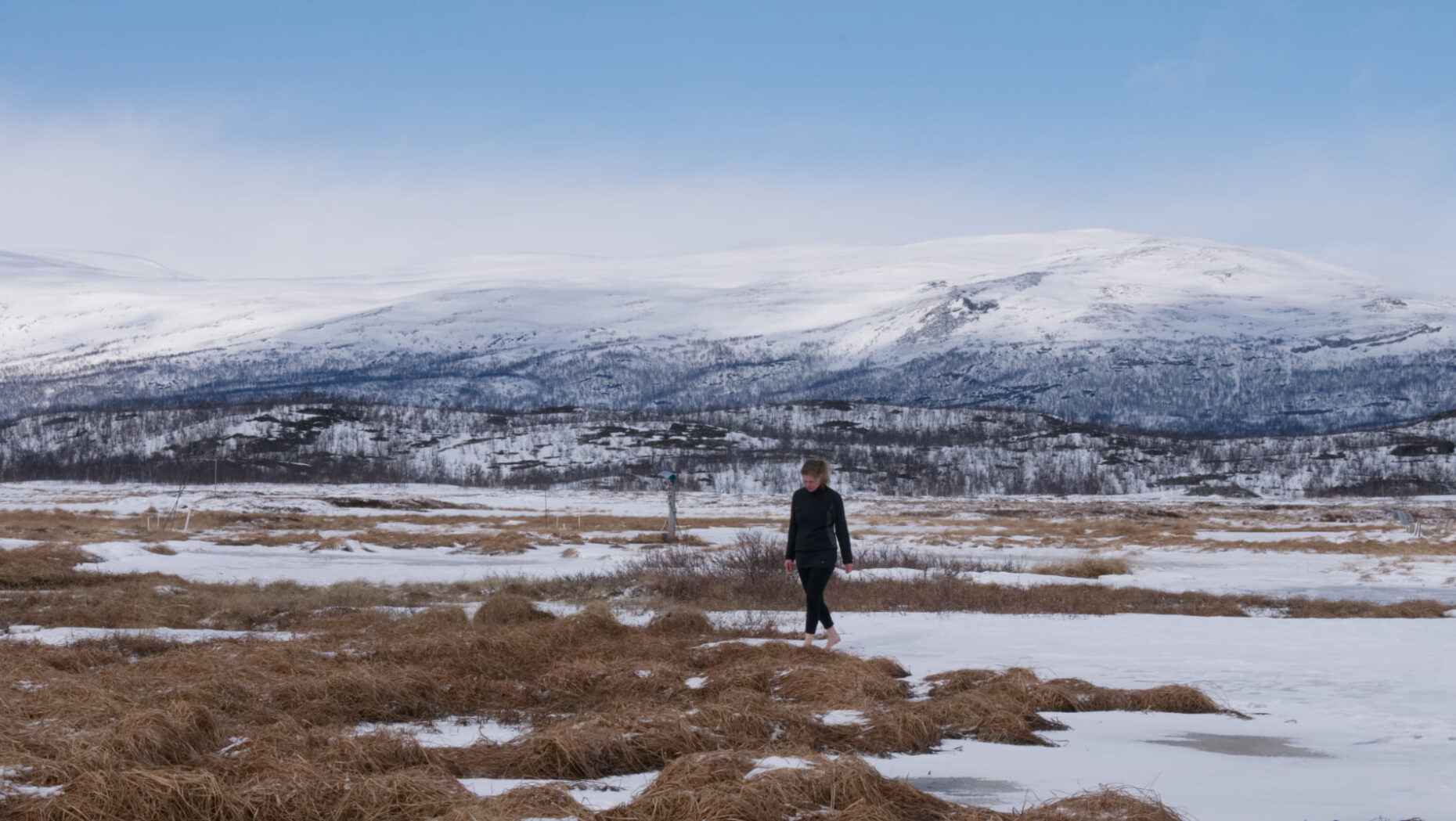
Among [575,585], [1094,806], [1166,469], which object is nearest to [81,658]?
[1094,806]

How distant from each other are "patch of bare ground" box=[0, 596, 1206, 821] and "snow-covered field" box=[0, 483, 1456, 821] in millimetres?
318

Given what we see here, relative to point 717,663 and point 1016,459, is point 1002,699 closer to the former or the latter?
point 717,663

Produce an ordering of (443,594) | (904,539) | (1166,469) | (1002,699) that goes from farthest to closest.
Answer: (1166,469), (904,539), (443,594), (1002,699)

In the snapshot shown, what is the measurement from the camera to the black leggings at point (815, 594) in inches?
419

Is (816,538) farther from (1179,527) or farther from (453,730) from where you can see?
(1179,527)

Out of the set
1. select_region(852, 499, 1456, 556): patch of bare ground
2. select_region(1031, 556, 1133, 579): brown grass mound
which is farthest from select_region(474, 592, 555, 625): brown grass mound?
select_region(852, 499, 1456, 556): patch of bare ground

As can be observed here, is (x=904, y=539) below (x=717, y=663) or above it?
below

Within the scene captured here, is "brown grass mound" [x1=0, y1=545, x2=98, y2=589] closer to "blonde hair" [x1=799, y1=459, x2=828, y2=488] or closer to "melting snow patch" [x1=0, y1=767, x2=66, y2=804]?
"blonde hair" [x1=799, y1=459, x2=828, y2=488]

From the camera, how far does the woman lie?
10656 mm

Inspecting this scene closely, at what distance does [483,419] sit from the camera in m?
197

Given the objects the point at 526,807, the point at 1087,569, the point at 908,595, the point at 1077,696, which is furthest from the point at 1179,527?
the point at 526,807

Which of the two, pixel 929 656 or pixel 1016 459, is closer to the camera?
pixel 929 656

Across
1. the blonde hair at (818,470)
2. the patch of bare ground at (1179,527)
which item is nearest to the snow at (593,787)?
the blonde hair at (818,470)

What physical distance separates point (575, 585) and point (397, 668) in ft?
36.0
